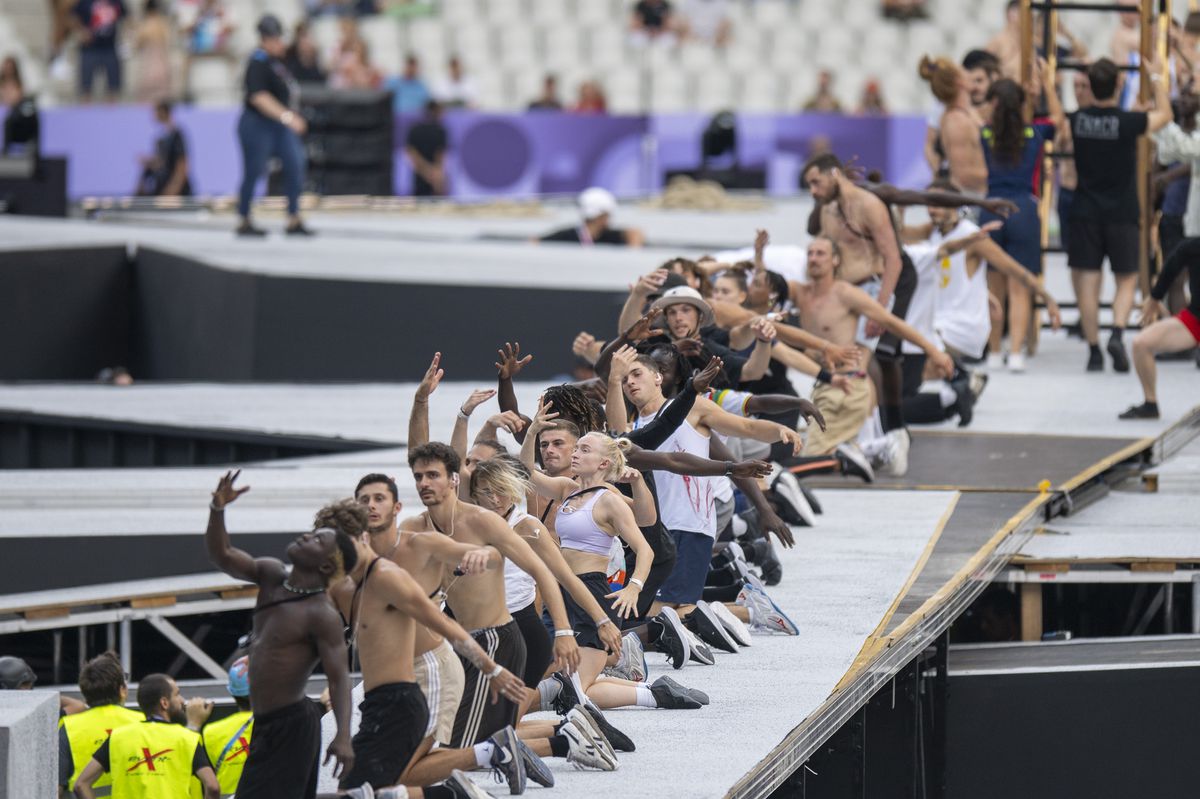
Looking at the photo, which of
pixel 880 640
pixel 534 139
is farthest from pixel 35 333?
pixel 880 640

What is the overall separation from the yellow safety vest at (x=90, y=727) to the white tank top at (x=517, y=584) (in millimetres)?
1986

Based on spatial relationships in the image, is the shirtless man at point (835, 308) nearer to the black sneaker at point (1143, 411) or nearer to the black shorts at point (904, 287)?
the black shorts at point (904, 287)

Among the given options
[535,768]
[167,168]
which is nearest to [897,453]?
[535,768]

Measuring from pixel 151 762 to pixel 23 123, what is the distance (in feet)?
57.3

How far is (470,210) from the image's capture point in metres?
26.6

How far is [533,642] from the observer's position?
7.79m

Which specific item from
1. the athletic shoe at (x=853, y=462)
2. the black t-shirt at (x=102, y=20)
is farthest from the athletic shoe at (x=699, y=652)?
the black t-shirt at (x=102, y=20)

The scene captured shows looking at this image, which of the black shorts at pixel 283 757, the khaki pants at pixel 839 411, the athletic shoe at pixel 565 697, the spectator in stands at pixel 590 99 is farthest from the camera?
the spectator in stands at pixel 590 99

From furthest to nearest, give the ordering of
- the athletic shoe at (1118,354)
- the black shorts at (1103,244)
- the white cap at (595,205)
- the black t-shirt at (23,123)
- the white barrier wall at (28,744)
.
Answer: the black t-shirt at (23,123), the white cap at (595,205), the athletic shoe at (1118,354), the black shorts at (1103,244), the white barrier wall at (28,744)

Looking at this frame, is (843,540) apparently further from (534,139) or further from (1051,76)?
(534,139)

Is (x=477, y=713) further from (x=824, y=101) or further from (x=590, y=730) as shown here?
(x=824, y=101)

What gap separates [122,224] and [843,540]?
14225 mm

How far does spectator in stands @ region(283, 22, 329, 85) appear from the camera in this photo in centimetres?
2750

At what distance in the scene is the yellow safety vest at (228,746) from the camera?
28.9ft
